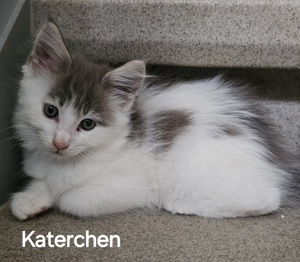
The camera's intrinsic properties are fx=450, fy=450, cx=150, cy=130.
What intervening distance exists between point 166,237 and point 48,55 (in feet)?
2.12

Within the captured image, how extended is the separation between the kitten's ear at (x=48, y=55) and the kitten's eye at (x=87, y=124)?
0.18m

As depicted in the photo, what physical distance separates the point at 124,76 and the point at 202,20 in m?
0.41

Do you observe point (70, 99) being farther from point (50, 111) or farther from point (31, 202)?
point (31, 202)

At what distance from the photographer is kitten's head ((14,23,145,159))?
4.26ft

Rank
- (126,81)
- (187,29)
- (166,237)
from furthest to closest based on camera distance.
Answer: (187,29) < (126,81) < (166,237)

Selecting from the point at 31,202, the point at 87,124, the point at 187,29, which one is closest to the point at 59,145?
the point at 87,124

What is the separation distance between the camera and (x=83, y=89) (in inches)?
52.2

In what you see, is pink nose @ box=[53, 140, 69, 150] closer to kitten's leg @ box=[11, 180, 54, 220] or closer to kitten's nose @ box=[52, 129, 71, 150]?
kitten's nose @ box=[52, 129, 71, 150]

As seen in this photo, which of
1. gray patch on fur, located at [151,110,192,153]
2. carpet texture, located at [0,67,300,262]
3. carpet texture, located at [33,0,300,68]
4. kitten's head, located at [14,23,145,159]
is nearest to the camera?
carpet texture, located at [0,67,300,262]

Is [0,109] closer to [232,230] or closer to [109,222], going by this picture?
[109,222]

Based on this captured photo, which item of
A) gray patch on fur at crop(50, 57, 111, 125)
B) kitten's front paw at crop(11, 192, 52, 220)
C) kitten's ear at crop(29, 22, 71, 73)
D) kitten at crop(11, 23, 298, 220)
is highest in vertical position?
kitten's ear at crop(29, 22, 71, 73)

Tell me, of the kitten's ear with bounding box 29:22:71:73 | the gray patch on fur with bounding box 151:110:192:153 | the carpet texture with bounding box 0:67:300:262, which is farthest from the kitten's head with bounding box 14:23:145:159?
the carpet texture with bounding box 0:67:300:262

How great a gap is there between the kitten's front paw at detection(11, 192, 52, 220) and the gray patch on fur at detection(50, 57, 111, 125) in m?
0.30

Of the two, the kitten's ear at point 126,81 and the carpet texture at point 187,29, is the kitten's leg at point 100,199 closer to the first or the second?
the kitten's ear at point 126,81
